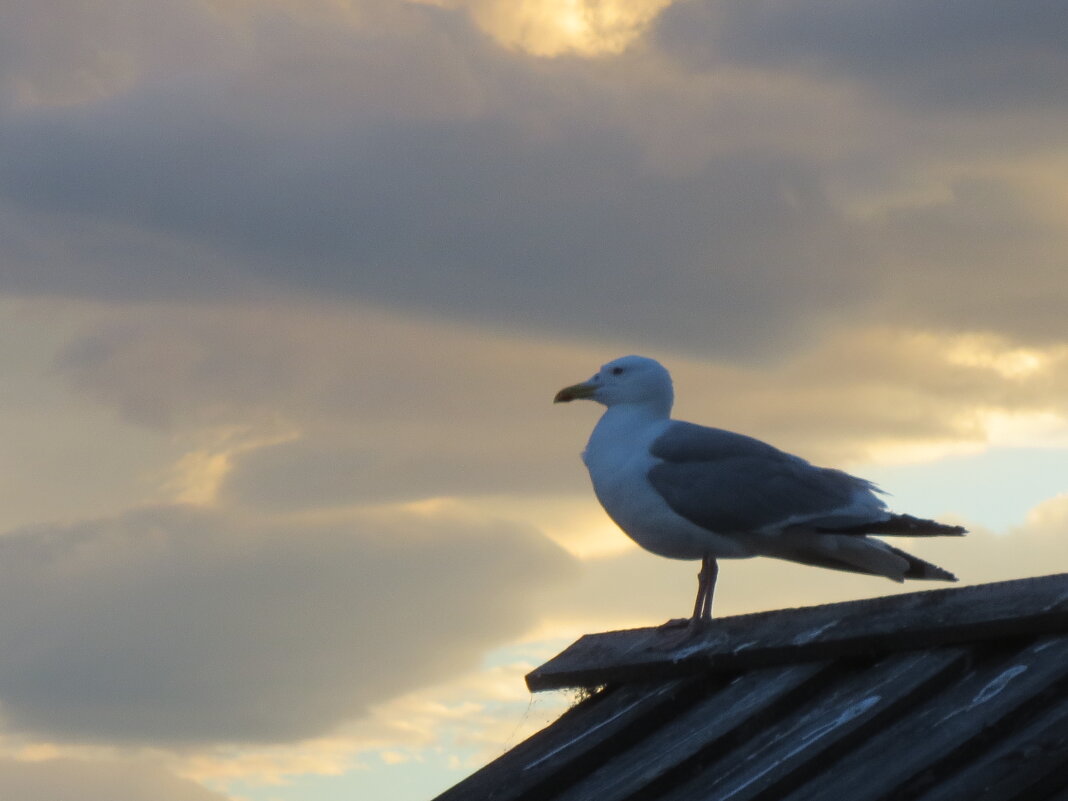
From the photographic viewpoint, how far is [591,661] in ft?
29.1

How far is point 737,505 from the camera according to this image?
12.2 meters

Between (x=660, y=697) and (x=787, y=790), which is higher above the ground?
(x=660, y=697)

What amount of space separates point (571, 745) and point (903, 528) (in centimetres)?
463

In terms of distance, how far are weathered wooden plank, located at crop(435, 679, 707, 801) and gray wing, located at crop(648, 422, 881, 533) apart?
378 centimetres

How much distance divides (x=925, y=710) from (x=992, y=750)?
64 cm

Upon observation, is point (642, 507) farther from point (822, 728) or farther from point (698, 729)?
point (822, 728)

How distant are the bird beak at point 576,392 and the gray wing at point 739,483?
122cm

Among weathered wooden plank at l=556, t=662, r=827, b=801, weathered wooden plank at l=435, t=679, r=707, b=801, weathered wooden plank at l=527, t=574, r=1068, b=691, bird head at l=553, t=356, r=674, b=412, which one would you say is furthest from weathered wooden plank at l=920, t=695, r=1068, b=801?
bird head at l=553, t=356, r=674, b=412

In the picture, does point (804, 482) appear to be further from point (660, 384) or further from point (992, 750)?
point (992, 750)

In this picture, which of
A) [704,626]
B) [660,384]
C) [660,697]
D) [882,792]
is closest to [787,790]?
[882,792]

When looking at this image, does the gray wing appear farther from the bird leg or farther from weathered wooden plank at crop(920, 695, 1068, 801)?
weathered wooden plank at crop(920, 695, 1068, 801)

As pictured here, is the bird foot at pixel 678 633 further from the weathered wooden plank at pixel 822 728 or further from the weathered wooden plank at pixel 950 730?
the weathered wooden plank at pixel 950 730

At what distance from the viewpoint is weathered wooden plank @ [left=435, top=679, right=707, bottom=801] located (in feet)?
25.0

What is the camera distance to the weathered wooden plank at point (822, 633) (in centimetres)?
711
